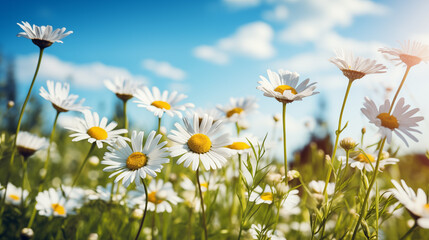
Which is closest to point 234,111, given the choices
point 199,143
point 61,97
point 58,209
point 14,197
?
point 199,143

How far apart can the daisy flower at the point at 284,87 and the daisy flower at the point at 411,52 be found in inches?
11.2

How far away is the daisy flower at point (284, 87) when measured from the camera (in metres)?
1.00

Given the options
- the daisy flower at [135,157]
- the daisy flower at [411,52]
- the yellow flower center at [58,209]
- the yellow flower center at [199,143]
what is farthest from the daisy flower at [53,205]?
the daisy flower at [411,52]

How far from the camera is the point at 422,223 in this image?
706 mm

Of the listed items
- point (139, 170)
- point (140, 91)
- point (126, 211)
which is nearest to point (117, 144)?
point (139, 170)

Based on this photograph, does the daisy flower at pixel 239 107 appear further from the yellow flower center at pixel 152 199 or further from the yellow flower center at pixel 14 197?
the yellow flower center at pixel 14 197

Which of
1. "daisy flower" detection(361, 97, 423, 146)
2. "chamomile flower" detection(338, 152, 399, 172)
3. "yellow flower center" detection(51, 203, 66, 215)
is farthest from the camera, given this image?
→ "yellow flower center" detection(51, 203, 66, 215)

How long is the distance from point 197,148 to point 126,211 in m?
0.73

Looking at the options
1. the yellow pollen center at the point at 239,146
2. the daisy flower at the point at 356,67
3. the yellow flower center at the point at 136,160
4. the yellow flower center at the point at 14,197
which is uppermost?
the daisy flower at the point at 356,67

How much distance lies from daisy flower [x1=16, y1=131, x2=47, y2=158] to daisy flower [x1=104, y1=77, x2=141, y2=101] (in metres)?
0.53

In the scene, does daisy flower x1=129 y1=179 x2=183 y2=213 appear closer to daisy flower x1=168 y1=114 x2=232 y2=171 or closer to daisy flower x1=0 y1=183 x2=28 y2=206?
daisy flower x1=168 y1=114 x2=232 y2=171

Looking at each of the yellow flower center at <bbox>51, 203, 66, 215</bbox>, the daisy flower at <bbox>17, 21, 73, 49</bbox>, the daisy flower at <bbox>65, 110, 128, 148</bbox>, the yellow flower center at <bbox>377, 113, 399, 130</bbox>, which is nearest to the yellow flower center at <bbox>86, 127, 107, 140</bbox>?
the daisy flower at <bbox>65, 110, 128, 148</bbox>

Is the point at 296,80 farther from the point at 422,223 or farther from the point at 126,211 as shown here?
the point at 126,211

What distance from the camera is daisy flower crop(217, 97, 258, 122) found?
181 centimetres
